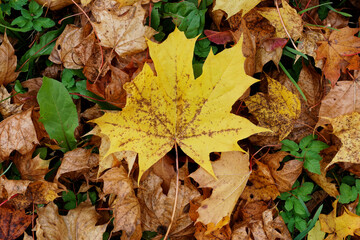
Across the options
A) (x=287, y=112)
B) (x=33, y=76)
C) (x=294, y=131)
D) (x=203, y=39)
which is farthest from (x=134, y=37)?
(x=294, y=131)

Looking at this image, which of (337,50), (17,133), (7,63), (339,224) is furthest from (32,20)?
(339,224)

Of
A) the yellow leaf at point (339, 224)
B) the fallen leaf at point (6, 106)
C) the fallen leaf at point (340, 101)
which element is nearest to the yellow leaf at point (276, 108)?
the fallen leaf at point (340, 101)

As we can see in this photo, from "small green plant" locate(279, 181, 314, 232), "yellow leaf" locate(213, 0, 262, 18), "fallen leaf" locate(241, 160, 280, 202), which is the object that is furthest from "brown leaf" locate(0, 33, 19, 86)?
"small green plant" locate(279, 181, 314, 232)

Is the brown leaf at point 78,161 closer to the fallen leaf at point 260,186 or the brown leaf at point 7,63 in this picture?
the brown leaf at point 7,63

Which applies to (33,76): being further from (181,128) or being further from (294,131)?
(294,131)

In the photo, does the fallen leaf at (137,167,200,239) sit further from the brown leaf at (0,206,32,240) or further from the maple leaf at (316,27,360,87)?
the maple leaf at (316,27,360,87)
